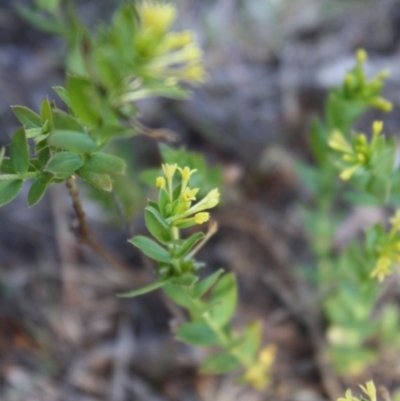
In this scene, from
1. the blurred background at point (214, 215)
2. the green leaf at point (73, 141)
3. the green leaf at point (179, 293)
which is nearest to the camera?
the green leaf at point (73, 141)

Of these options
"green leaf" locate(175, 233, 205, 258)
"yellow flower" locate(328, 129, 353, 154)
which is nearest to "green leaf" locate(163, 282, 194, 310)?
"green leaf" locate(175, 233, 205, 258)

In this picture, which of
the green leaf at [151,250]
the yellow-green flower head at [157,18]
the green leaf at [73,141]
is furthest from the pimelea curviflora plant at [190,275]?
the yellow-green flower head at [157,18]

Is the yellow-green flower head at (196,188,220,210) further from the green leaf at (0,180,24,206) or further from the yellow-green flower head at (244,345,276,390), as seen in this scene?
the yellow-green flower head at (244,345,276,390)

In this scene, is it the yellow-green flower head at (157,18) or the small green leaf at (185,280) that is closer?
the small green leaf at (185,280)

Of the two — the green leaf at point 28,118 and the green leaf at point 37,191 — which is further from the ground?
the green leaf at point 28,118

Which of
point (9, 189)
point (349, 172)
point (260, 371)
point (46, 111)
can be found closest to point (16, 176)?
point (9, 189)

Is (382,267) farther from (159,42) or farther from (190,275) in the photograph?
(159,42)

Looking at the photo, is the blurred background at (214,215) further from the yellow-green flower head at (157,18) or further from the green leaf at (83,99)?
the yellow-green flower head at (157,18)

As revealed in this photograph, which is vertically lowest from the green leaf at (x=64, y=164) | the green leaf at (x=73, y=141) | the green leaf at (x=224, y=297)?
the green leaf at (x=224, y=297)
